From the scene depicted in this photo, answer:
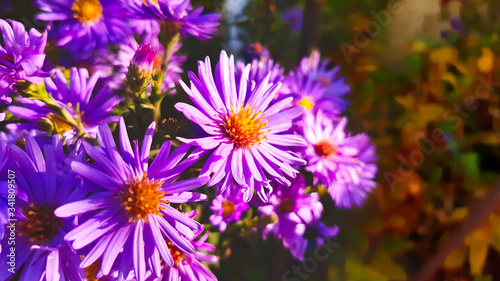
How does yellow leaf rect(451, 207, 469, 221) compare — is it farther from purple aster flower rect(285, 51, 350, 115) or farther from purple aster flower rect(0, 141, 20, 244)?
purple aster flower rect(0, 141, 20, 244)

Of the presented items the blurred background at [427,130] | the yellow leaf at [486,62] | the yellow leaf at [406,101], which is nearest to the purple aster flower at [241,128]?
the blurred background at [427,130]

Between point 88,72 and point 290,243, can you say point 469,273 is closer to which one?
point 290,243

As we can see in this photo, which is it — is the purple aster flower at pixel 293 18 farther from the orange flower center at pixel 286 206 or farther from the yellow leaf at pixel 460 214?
the yellow leaf at pixel 460 214

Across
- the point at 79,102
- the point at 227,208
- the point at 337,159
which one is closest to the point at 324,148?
the point at 337,159

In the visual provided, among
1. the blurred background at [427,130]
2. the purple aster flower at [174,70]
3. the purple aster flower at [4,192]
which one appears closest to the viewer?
the purple aster flower at [4,192]

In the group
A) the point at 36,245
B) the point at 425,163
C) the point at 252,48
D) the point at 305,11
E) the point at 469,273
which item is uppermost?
the point at 305,11

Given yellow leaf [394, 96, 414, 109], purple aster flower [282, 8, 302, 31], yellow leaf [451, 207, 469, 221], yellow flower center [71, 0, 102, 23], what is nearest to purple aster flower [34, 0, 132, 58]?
yellow flower center [71, 0, 102, 23]

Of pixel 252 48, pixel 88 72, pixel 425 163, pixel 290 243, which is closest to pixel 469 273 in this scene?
pixel 425 163
